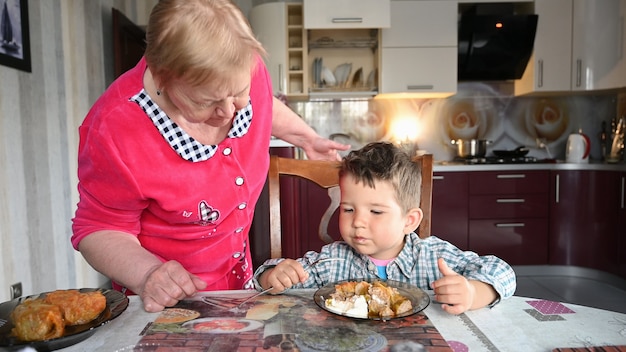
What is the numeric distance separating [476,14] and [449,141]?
106 cm

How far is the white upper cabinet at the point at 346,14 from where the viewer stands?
3.68 meters

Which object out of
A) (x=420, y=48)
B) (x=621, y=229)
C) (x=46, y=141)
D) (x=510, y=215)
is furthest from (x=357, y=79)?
(x=46, y=141)

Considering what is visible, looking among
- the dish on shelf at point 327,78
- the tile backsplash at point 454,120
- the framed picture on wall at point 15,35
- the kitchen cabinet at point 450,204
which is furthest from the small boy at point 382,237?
the tile backsplash at point 454,120

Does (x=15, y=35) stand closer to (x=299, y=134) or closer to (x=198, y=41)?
(x=299, y=134)

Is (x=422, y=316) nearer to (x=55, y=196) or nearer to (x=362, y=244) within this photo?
(x=362, y=244)

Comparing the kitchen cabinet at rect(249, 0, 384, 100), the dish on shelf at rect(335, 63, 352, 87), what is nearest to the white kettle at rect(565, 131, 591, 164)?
the kitchen cabinet at rect(249, 0, 384, 100)

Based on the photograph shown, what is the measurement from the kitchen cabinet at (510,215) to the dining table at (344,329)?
296 centimetres

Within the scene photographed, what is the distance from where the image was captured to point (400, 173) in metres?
1.15

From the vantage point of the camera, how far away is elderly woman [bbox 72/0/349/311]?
754 mm

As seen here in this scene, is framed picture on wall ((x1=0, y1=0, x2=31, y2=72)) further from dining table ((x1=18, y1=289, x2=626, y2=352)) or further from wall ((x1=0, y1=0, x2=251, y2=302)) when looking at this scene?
dining table ((x1=18, y1=289, x2=626, y2=352))

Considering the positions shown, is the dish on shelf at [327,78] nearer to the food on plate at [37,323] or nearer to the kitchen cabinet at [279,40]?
the kitchen cabinet at [279,40]

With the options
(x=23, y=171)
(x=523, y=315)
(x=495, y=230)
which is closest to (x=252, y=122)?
(x=523, y=315)

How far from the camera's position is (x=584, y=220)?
3684 mm

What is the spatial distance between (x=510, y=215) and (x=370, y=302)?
3239 mm
